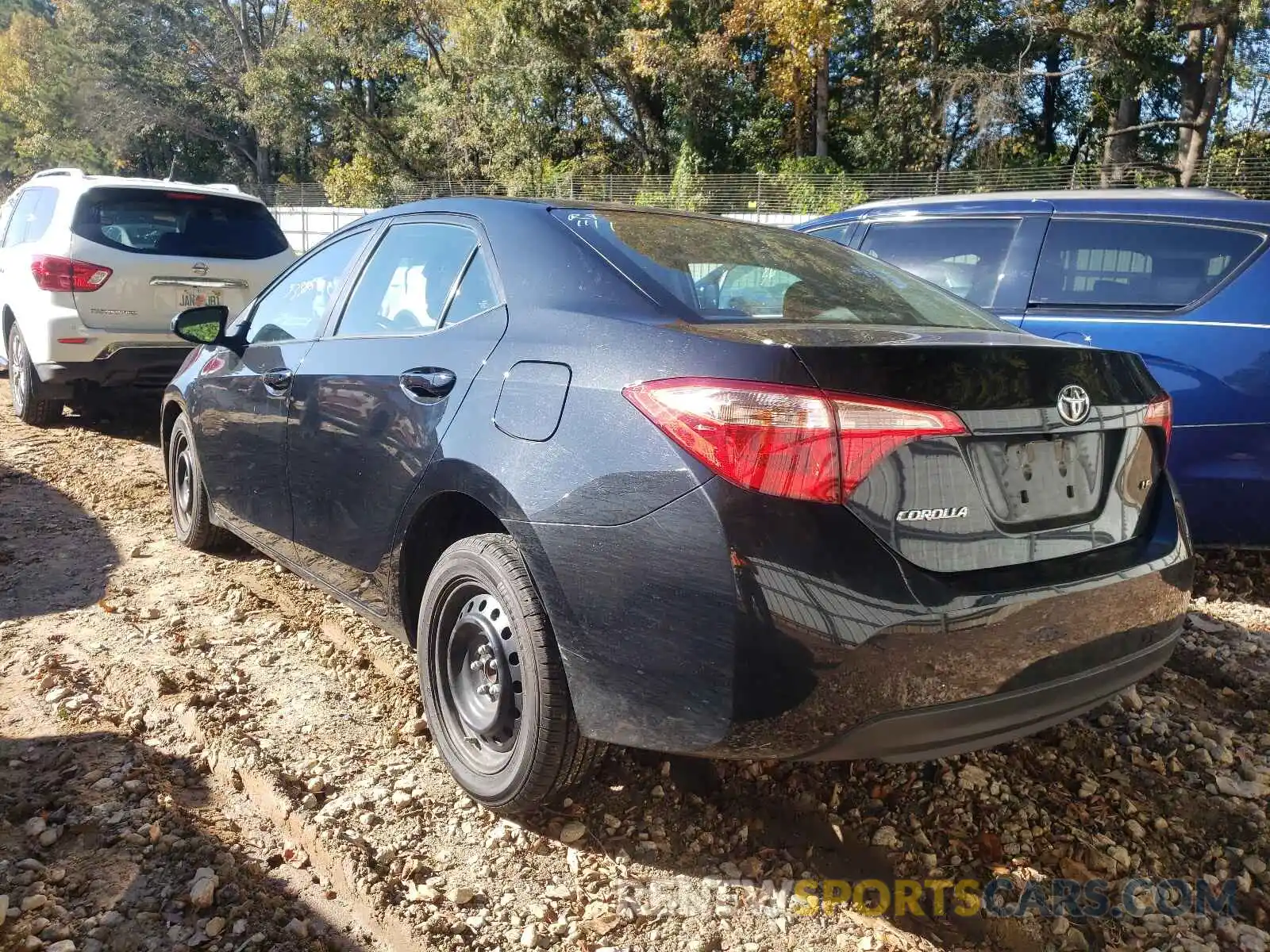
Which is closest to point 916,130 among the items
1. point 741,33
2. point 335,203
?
point 741,33

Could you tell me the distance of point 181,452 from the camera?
4.60 m

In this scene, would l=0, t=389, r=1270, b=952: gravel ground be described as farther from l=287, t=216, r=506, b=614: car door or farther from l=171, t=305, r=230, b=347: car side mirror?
l=171, t=305, r=230, b=347: car side mirror

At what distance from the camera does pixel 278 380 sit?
3402 mm

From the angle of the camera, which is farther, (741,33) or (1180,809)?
(741,33)

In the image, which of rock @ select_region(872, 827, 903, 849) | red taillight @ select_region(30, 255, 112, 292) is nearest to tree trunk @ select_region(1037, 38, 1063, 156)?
red taillight @ select_region(30, 255, 112, 292)

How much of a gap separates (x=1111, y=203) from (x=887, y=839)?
3.38m

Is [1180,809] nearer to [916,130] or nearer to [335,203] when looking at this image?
[916,130]

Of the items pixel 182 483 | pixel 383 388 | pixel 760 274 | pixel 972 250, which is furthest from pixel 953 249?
pixel 182 483

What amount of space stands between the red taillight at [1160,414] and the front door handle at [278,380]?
272 centimetres

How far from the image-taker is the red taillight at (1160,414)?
2.38 meters

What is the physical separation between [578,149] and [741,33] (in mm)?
9088

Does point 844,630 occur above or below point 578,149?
below

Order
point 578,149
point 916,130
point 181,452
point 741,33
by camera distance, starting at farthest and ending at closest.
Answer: point 578,149, point 916,130, point 741,33, point 181,452

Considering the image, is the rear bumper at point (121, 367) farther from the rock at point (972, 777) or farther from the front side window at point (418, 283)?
the rock at point (972, 777)
